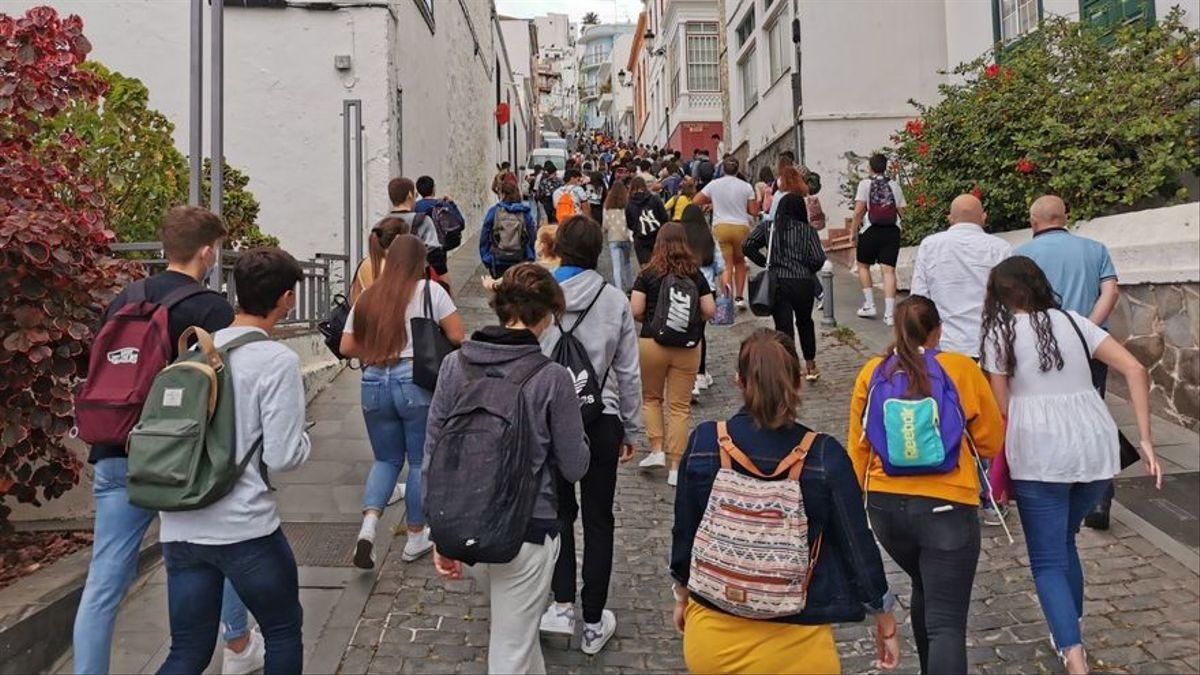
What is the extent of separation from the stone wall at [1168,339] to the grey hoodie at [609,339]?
4.46 m

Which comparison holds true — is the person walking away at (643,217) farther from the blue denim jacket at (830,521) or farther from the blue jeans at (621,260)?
the blue denim jacket at (830,521)

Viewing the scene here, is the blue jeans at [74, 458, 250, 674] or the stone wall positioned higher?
the stone wall

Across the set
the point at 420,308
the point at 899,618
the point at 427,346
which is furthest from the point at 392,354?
the point at 899,618

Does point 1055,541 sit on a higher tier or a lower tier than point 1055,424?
lower

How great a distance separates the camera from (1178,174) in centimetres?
700

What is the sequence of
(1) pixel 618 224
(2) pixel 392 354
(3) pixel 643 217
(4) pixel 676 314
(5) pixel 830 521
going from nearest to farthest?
1. (5) pixel 830 521
2. (2) pixel 392 354
3. (4) pixel 676 314
4. (3) pixel 643 217
5. (1) pixel 618 224

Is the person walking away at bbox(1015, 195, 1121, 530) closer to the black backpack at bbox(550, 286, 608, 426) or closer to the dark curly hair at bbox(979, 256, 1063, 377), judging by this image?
the dark curly hair at bbox(979, 256, 1063, 377)

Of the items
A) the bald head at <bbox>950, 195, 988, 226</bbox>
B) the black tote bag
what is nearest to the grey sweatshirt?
the black tote bag

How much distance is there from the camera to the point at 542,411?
119 inches

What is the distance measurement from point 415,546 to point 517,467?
7.15 feet

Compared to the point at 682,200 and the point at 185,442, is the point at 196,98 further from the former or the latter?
the point at 682,200

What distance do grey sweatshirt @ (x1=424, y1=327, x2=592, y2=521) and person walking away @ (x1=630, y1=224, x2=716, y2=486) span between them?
2605 millimetres

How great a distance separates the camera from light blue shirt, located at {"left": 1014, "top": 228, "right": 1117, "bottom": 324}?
4723mm

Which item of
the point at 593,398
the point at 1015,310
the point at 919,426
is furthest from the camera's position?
the point at 593,398
